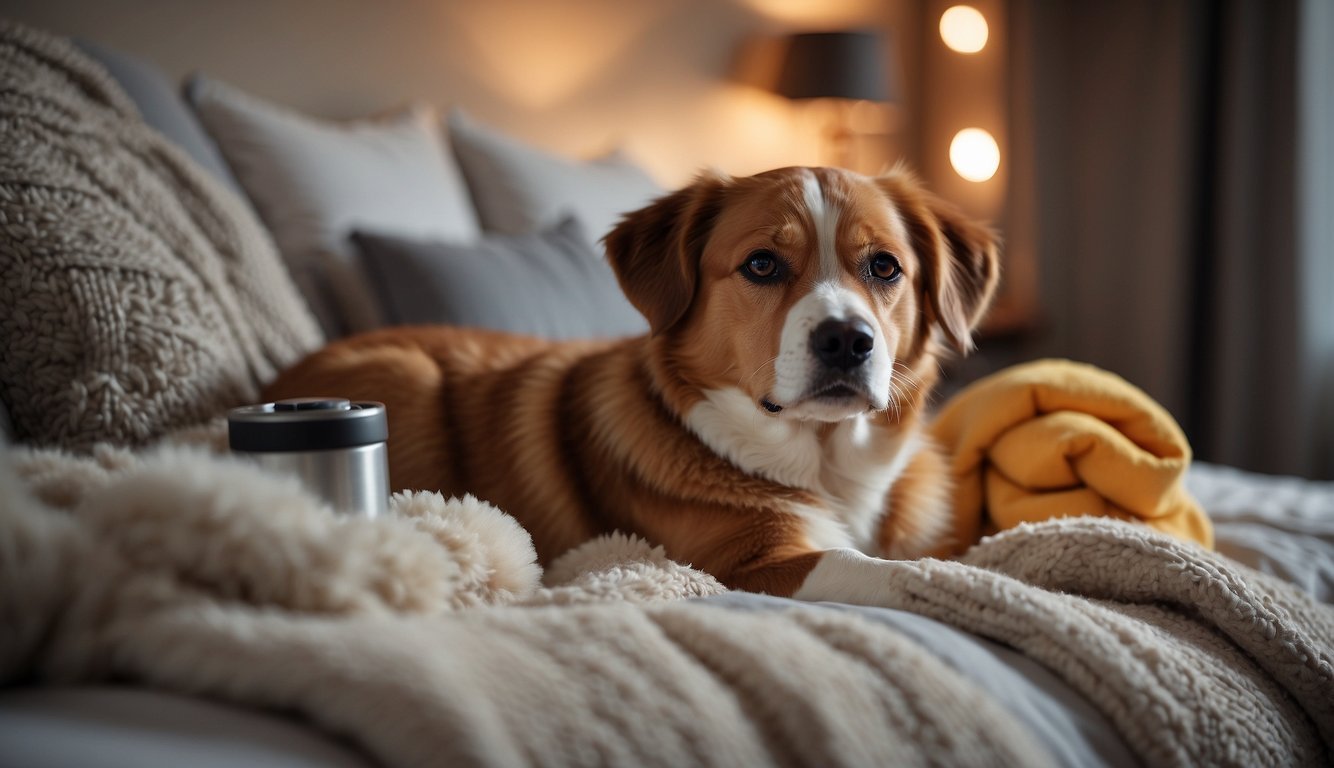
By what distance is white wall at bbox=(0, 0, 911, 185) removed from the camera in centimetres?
233

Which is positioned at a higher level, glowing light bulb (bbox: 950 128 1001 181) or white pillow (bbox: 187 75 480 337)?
glowing light bulb (bbox: 950 128 1001 181)

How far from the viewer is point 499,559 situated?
0.92 metres

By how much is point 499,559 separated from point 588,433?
50 cm

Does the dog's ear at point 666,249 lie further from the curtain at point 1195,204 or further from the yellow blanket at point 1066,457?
the curtain at point 1195,204

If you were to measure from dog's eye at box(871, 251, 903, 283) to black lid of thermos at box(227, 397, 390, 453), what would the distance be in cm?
76

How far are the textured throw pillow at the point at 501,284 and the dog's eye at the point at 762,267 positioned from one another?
0.51 metres

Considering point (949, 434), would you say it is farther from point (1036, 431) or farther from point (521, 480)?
point (521, 480)

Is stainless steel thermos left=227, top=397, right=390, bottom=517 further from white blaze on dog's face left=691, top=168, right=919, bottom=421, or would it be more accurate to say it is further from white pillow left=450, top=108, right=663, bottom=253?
white pillow left=450, top=108, right=663, bottom=253

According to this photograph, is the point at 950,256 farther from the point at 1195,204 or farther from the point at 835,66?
the point at 1195,204

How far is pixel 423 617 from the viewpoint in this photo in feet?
2.41

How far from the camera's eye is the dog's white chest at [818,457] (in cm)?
135

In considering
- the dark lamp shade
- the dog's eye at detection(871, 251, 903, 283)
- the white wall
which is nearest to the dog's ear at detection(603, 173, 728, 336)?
the dog's eye at detection(871, 251, 903, 283)

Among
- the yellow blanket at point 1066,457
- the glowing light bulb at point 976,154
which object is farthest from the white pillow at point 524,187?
the glowing light bulb at point 976,154

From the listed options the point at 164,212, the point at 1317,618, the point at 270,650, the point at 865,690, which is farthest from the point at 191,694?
the point at 1317,618
